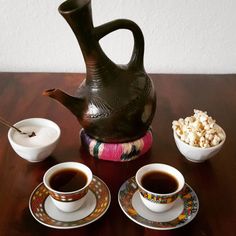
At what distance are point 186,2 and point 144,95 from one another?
57cm

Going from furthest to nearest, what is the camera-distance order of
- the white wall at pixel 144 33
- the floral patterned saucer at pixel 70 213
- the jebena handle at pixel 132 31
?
the white wall at pixel 144 33, the jebena handle at pixel 132 31, the floral patterned saucer at pixel 70 213

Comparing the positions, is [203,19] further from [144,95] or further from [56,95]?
[56,95]

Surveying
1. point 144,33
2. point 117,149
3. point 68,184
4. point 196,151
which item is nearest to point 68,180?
point 68,184

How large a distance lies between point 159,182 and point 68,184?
7.5 inches

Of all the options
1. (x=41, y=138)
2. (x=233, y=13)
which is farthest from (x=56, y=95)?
(x=233, y=13)

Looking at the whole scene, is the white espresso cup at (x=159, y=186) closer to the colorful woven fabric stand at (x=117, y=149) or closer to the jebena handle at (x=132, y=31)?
the colorful woven fabric stand at (x=117, y=149)

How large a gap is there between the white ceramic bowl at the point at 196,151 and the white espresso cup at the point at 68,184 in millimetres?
239

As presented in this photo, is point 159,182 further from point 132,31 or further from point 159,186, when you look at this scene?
point 132,31

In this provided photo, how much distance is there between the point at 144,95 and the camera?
91 cm

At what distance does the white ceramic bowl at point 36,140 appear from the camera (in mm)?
876

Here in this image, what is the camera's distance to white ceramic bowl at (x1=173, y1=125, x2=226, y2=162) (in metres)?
0.88

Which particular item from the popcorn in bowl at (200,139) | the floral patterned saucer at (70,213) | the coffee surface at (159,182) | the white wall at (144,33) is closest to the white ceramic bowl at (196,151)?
the popcorn in bowl at (200,139)

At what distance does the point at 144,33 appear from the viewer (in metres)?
1.38

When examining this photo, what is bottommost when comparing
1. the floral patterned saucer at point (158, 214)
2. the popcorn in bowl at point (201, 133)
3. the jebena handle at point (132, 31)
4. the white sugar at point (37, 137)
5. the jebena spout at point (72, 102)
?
the floral patterned saucer at point (158, 214)
